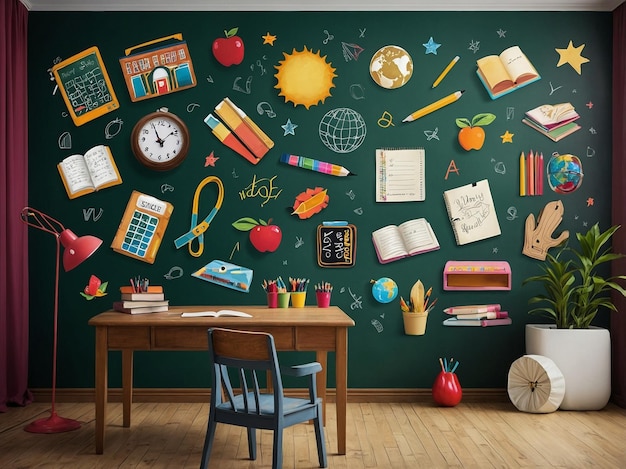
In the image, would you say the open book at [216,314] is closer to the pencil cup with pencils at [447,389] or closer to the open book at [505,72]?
the pencil cup with pencils at [447,389]

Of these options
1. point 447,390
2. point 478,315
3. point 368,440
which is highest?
point 478,315

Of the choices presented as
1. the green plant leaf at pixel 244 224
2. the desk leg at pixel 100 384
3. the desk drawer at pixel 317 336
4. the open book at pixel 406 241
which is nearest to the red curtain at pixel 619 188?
the open book at pixel 406 241

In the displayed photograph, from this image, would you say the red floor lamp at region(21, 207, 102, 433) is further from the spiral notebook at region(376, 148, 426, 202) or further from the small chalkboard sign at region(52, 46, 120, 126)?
the spiral notebook at region(376, 148, 426, 202)

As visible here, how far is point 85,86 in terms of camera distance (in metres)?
4.69

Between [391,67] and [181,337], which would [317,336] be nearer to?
[181,337]

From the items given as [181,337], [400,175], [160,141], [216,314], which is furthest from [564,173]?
[181,337]

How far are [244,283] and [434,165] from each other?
4.81ft

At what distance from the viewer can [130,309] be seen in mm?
3695

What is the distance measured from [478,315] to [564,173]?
3.59 ft

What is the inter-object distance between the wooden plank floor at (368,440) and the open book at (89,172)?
1398 mm

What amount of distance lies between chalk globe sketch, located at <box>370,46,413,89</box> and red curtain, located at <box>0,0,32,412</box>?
2.26 m

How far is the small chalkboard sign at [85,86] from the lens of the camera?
4688mm

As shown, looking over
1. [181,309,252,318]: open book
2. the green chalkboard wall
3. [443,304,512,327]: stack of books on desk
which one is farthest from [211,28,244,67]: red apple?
[443,304,512,327]: stack of books on desk

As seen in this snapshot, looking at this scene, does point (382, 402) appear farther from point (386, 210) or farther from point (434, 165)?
point (434, 165)
